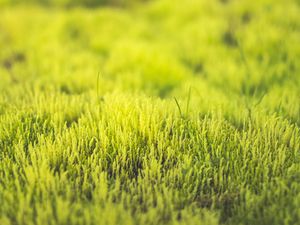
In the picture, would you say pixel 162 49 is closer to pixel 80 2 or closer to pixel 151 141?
pixel 151 141

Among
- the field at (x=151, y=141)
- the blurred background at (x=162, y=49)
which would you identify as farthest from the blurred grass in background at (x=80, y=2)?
the field at (x=151, y=141)

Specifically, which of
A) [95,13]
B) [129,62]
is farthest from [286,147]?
[95,13]

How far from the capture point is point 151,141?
5.82 ft

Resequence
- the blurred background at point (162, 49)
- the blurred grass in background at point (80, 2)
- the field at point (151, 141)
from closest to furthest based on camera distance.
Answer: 1. the field at point (151, 141)
2. the blurred background at point (162, 49)
3. the blurred grass in background at point (80, 2)

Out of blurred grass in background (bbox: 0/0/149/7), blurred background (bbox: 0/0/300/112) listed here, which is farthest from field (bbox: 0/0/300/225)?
blurred grass in background (bbox: 0/0/149/7)

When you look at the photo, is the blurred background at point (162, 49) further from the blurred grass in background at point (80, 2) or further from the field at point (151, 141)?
the blurred grass in background at point (80, 2)

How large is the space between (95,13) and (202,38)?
1631 millimetres

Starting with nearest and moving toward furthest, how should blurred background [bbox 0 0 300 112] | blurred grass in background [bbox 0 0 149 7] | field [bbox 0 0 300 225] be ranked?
1. field [bbox 0 0 300 225]
2. blurred background [bbox 0 0 300 112]
3. blurred grass in background [bbox 0 0 149 7]

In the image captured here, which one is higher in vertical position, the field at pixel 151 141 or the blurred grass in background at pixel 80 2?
the blurred grass in background at pixel 80 2

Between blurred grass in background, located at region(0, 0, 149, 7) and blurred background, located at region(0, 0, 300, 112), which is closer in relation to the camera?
blurred background, located at region(0, 0, 300, 112)

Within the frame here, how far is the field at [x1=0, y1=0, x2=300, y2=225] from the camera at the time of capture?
1408mm

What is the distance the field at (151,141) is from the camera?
4.62 ft

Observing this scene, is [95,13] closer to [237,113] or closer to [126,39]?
[126,39]

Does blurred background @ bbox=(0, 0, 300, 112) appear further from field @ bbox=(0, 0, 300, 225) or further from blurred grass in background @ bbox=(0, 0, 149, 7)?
blurred grass in background @ bbox=(0, 0, 149, 7)
